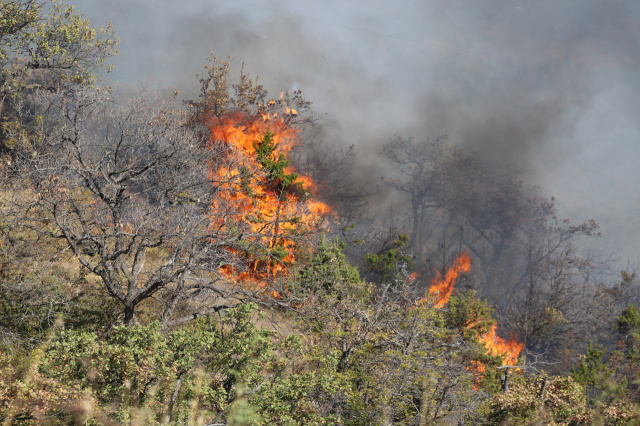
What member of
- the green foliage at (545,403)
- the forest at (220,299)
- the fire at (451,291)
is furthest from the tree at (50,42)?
the fire at (451,291)

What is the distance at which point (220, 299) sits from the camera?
54.9ft

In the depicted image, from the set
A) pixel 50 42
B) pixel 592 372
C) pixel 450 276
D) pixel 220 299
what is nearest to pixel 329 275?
pixel 220 299

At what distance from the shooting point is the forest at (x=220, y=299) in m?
6.36

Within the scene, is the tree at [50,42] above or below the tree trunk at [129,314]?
above

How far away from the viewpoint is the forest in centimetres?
636

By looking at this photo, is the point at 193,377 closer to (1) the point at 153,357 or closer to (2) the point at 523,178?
(1) the point at 153,357

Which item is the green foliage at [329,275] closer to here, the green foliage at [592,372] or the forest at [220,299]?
the forest at [220,299]

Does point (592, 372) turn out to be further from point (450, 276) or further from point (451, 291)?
point (450, 276)

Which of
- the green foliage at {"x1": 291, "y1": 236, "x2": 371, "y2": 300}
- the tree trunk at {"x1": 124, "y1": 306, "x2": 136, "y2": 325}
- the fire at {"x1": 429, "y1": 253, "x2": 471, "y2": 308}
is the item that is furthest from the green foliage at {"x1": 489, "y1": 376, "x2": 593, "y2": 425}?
the fire at {"x1": 429, "y1": 253, "x2": 471, "y2": 308}

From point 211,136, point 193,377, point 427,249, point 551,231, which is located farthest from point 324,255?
point 551,231

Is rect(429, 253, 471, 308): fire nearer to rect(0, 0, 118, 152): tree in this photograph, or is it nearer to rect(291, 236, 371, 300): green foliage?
rect(291, 236, 371, 300): green foliage

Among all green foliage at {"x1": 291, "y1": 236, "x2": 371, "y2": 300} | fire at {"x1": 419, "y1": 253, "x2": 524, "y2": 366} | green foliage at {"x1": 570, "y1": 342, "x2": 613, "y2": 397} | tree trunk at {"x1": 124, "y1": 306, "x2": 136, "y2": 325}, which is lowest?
tree trunk at {"x1": 124, "y1": 306, "x2": 136, "y2": 325}

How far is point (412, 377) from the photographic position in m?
10.4

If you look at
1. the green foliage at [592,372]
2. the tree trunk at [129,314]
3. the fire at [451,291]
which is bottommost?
the tree trunk at [129,314]
